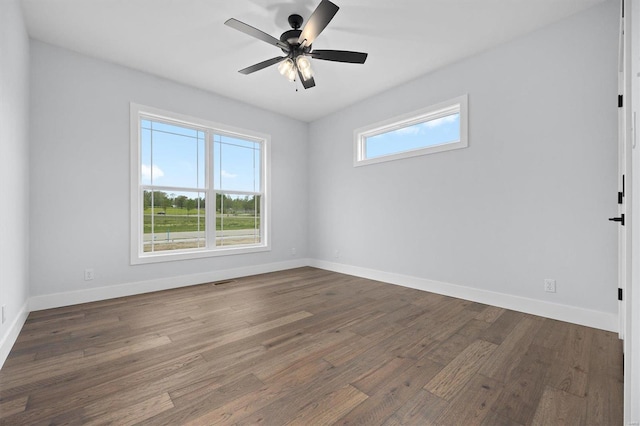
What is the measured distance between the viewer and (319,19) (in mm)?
2145

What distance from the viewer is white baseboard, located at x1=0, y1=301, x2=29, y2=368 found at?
6.11 feet

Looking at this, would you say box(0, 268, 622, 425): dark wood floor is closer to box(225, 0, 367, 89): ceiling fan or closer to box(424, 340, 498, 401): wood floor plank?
box(424, 340, 498, 401): wood floor plank

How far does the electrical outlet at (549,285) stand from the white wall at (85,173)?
13.7 feet

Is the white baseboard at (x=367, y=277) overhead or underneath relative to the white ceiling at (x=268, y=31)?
underneath

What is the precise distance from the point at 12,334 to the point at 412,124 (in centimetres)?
464

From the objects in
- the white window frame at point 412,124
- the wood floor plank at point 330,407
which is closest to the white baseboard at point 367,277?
the white window frame at point 412,124

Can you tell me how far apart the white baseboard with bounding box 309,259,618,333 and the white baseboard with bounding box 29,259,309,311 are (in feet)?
6.34

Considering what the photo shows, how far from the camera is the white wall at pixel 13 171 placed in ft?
6.25

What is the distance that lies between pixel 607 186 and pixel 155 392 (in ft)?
12.4

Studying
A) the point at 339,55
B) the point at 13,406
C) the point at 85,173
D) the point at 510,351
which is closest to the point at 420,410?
the point at 510,351

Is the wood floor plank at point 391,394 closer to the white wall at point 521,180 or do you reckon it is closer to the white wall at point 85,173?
the white wall at point 521,180

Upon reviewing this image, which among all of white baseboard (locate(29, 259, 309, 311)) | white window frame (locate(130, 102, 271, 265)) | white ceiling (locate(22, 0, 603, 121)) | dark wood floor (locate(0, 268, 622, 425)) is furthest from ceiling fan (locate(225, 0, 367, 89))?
white baseboard (locate(29, 259, 309, 311))

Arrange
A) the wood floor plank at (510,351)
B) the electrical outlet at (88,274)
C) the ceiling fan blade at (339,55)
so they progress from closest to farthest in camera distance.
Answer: the wood floor plank at (510,351) → the ceiling fan blade at (339,55) → the electrical outlet at (88,274)

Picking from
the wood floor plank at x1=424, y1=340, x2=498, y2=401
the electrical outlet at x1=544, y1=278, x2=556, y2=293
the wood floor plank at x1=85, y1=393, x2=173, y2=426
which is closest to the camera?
the wood floor plank at x1=85, y1=393, x2=173, y2=426
